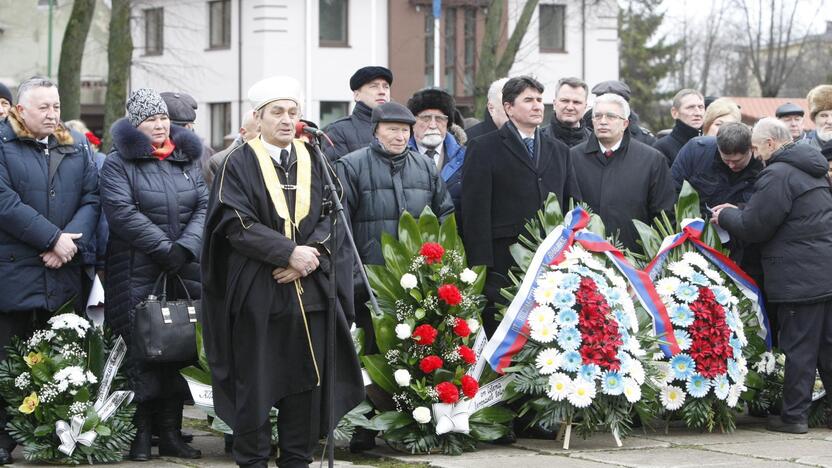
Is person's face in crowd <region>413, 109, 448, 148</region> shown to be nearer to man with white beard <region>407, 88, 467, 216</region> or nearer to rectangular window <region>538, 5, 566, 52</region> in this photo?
man with white beard <region>407, 88, 467, 216</region>

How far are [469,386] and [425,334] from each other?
0.40 meters

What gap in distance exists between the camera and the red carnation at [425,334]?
7809 mm

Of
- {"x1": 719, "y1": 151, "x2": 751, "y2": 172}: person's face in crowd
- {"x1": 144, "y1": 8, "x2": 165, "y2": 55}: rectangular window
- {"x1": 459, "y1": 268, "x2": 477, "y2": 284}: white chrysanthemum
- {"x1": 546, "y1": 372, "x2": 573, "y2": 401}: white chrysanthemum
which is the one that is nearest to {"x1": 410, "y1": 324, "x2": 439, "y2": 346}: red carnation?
{"x1": 459, "y1": 268, "x2": 477, "y2": 284}: white chrysanthemum

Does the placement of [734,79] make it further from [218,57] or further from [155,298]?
[155,298]

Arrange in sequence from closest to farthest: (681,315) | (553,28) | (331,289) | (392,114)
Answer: (331,289), (392,114), (681,315), (553,28)

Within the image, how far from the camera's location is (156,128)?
800cm

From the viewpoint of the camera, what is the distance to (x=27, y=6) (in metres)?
43.7

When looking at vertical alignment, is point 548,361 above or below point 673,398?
above

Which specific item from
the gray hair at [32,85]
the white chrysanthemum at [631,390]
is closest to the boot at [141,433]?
the gray hair at [32,85]

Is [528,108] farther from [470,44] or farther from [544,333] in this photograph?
[470,44]

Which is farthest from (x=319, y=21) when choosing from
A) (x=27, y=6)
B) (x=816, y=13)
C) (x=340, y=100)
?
(x=816, y=13)

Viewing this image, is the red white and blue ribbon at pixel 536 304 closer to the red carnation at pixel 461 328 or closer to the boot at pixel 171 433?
the red carnation at pixel 461 328

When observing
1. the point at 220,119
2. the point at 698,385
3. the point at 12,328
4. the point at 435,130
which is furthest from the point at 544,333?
the point at 220,119

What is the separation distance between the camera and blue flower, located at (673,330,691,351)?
8.56 m
